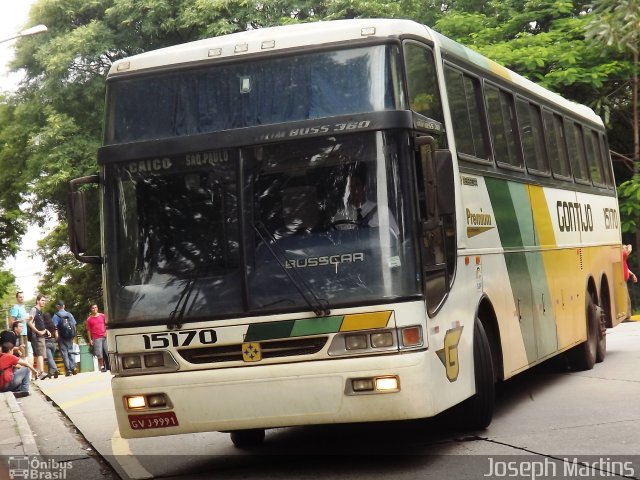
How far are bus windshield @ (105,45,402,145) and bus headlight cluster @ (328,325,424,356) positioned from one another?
159 centimetres

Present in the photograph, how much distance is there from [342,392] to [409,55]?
2605mm

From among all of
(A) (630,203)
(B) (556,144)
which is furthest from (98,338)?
(B) (556,144)

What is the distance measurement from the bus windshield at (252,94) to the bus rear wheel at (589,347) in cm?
740

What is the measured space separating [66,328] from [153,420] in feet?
60.8

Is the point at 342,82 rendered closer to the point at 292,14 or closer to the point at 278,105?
the point at 278,105

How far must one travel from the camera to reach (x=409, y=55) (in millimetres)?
9219

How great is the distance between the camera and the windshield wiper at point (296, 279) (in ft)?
27.9

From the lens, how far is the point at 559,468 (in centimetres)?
823

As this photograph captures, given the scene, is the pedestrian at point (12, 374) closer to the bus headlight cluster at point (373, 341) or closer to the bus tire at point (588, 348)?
the bus tire at point (588, 348)

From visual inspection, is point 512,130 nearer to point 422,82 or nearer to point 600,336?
point 422,82

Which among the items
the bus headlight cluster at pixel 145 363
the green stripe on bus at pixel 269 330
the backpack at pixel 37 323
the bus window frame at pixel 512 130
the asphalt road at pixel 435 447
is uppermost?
the bus window frame at pixel 512 130

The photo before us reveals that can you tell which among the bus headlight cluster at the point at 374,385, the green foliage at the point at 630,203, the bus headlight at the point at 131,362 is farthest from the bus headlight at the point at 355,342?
the green foliage at the point at 630,203

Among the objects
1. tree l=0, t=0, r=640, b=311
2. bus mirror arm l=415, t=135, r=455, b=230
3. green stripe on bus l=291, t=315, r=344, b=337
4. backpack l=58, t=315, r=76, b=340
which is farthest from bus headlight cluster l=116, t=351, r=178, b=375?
tree l=0, t=0, r=640, b=311

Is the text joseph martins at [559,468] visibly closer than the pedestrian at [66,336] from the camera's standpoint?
Yes
